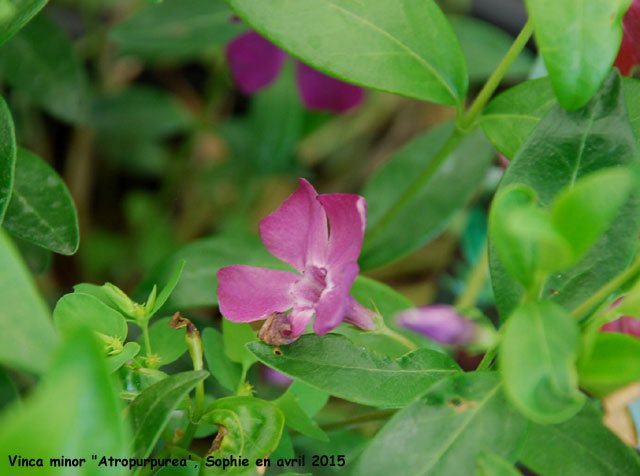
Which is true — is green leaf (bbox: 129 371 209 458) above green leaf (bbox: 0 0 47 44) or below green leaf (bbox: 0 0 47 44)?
below

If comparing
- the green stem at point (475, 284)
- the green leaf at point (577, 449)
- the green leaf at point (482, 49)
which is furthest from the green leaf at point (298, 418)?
the green leaf at point (482, 49)

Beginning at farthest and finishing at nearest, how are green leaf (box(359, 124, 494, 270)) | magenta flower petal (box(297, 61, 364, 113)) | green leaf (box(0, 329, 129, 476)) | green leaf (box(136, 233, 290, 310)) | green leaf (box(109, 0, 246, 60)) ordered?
magenta flower petal (box(297, 61, 364, 113)), green leaf (box(109, 0, 246, 60)), green leaf (box(359, 124, 494, 270)), green leaf (box(136, 233, 290, 310)), green leaf (box(0, 329, 129, 476))

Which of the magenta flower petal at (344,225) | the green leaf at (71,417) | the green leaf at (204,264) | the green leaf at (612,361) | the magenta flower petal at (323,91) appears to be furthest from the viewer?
the magenta flower petal at (323,91)

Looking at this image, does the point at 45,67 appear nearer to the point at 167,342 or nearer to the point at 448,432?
the point at 167,342

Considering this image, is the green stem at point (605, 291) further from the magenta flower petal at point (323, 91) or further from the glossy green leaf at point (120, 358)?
the magenta flower petal at point (323, 91)

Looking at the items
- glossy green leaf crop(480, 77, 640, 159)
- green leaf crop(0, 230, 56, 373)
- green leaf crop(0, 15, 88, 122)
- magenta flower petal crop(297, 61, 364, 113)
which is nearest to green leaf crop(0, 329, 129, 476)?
green leaf crop(0, 230, 56, 373)

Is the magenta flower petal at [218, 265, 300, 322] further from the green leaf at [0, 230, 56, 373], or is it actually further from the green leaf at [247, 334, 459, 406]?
the green leaf at [0, 230, 56, 373]
